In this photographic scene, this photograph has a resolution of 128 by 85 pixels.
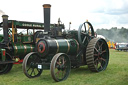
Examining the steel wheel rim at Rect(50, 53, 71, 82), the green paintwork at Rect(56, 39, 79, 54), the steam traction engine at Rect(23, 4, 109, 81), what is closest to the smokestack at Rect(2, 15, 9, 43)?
the steam traction engine at Rect(23, 4, 109, 81)

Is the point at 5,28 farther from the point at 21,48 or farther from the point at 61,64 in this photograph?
the point at 61,64

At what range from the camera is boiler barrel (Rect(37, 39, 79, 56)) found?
6.09m

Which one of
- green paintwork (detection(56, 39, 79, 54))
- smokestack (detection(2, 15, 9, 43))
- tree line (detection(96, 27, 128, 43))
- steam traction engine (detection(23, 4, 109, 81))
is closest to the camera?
steam traction engine (detection(23, 4, 109, 81))

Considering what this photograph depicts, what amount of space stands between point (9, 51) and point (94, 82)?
4.04 metres

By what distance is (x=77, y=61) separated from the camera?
6965mm

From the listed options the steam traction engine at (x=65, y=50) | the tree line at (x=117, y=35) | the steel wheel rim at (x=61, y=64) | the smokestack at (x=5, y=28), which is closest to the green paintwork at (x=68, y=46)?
the steam traction engine at (x=65, y=50)

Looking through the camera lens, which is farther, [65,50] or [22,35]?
[22,35]

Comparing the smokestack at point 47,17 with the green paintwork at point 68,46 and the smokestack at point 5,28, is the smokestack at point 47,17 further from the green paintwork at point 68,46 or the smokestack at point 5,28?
the smokestack at point 5,28

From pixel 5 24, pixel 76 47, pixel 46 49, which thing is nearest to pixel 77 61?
pixel 76 47

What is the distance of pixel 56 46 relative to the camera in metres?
6.24

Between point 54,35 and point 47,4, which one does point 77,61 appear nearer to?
point 54,35

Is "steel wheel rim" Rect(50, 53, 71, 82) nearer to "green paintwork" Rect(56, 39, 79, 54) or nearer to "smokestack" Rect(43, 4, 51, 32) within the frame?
"green paintwork" Rect(56, 39, 79, 54)

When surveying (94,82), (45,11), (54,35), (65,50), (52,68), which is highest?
(45,11)

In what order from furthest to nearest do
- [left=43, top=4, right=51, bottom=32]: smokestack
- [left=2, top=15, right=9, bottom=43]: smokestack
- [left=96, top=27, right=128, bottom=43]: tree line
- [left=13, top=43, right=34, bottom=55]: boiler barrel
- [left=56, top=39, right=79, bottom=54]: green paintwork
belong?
[left=96, top=27, right=128, bottom=43]: tree line → [left=13, top=43, right=34, bottom=55]: boiler barrel → [left=2, top=15, right=9, bottom=43]: smokestack → [left=43, top=4, right=51, bottom=32]: smokestack → [left=56, top=39, right=79, bottom=54]: green paintwork
